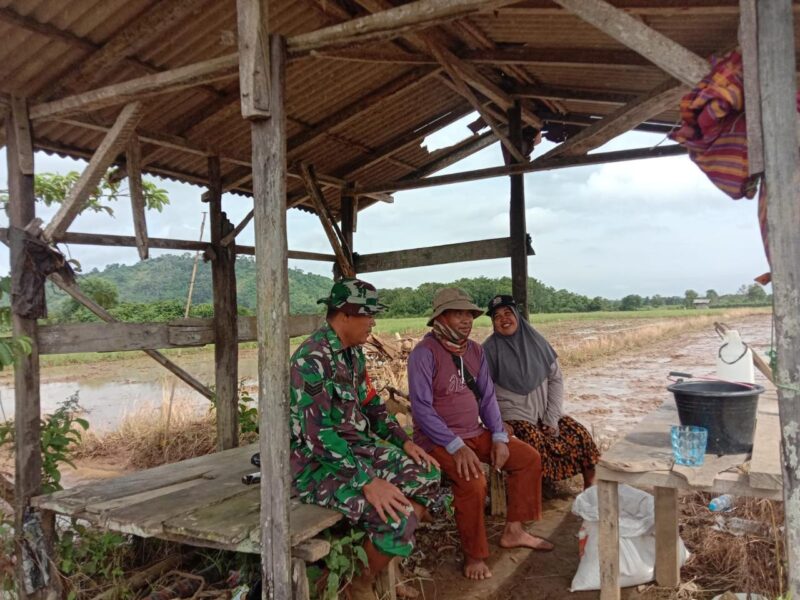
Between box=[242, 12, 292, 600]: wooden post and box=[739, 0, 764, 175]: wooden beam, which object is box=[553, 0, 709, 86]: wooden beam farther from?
box=[242, 12, 292, 600]: wooden post

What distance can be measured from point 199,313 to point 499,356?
1963 cm

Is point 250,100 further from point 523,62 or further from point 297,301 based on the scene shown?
point 297,301

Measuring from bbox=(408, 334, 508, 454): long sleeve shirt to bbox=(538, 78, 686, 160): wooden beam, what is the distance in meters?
1.88

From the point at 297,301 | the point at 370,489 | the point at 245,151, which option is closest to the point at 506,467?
the point at 370,489

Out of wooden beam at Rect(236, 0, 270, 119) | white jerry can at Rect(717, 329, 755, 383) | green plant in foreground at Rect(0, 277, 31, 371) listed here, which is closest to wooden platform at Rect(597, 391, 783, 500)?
white jerry can at Rect(717, 329, 755, 383)

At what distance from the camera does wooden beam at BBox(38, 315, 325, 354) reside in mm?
3727

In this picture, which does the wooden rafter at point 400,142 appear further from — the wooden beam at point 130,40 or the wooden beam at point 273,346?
the wooden beam at point 273,346

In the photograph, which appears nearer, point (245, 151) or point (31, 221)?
point (31, 221)

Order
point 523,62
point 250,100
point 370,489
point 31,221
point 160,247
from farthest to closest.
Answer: point 160,247 → point 523,62 → point 31,221 → point 370,489 → point 250,100

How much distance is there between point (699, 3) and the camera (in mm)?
2779

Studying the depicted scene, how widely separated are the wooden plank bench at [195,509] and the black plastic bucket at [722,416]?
1.71 metres

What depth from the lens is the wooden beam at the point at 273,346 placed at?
2527mm

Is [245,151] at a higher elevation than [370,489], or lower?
higher

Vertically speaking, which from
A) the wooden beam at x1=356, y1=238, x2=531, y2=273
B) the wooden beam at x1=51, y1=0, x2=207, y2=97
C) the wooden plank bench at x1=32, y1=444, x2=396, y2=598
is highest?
the wooden beam at x1=51, y1=0, x2=207, y2=97
